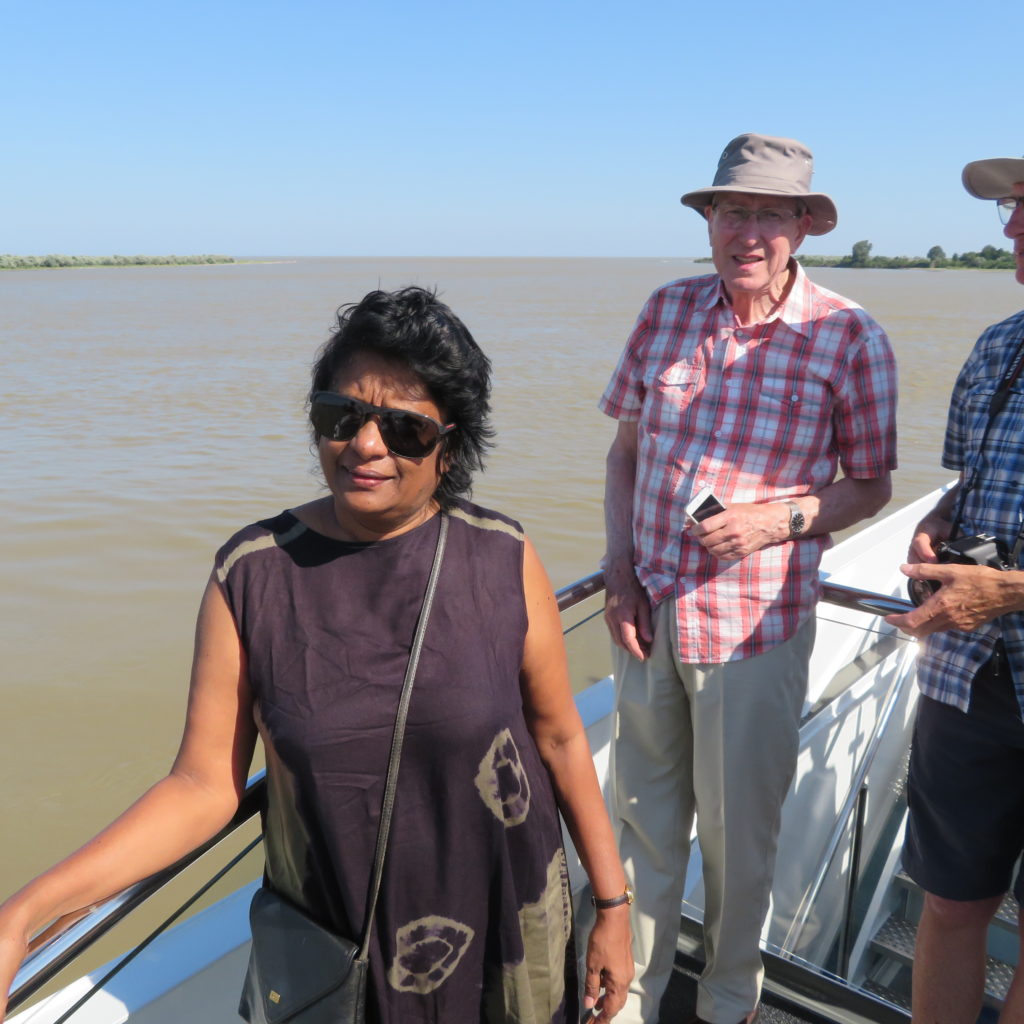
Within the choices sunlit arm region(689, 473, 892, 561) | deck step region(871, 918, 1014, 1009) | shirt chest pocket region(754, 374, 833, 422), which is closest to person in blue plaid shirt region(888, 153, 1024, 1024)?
sunlit arm region(689, 473, 892, 561)

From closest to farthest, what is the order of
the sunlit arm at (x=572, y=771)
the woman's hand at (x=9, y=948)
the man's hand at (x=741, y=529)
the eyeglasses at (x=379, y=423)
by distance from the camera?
the woman's hand at (x=9, y=948) < the eyeglasses at (x=379, y=423) < the sunlit arm at (x=572, y=771) < the man's hand at (x=741, y=529)

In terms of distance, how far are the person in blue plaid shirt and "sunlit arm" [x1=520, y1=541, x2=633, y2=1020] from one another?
0.69 m

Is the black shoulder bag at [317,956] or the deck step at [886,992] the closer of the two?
the black shoulder bag at [317,956]

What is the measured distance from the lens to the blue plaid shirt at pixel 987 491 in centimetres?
179

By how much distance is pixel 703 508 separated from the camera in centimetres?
200

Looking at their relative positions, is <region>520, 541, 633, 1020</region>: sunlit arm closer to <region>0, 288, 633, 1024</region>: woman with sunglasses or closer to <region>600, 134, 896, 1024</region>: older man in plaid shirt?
<region>0, 288, 633, 1024</region>: woman with sunglasses

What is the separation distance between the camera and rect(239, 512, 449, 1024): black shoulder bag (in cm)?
136

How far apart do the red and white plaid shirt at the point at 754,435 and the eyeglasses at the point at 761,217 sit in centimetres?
12

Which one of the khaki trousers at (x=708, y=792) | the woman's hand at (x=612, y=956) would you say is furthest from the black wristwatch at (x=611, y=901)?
the khaki trousers at (x=708, y=792)

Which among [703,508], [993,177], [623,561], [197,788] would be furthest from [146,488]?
[993,177]

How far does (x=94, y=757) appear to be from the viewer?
5191 millimetres

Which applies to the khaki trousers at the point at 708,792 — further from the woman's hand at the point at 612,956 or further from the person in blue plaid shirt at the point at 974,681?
the woman's hand at the point at 612,956

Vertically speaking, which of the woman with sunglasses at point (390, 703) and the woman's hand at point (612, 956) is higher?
the woman with sunglasses at point (390, 703)

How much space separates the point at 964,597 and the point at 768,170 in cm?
94
